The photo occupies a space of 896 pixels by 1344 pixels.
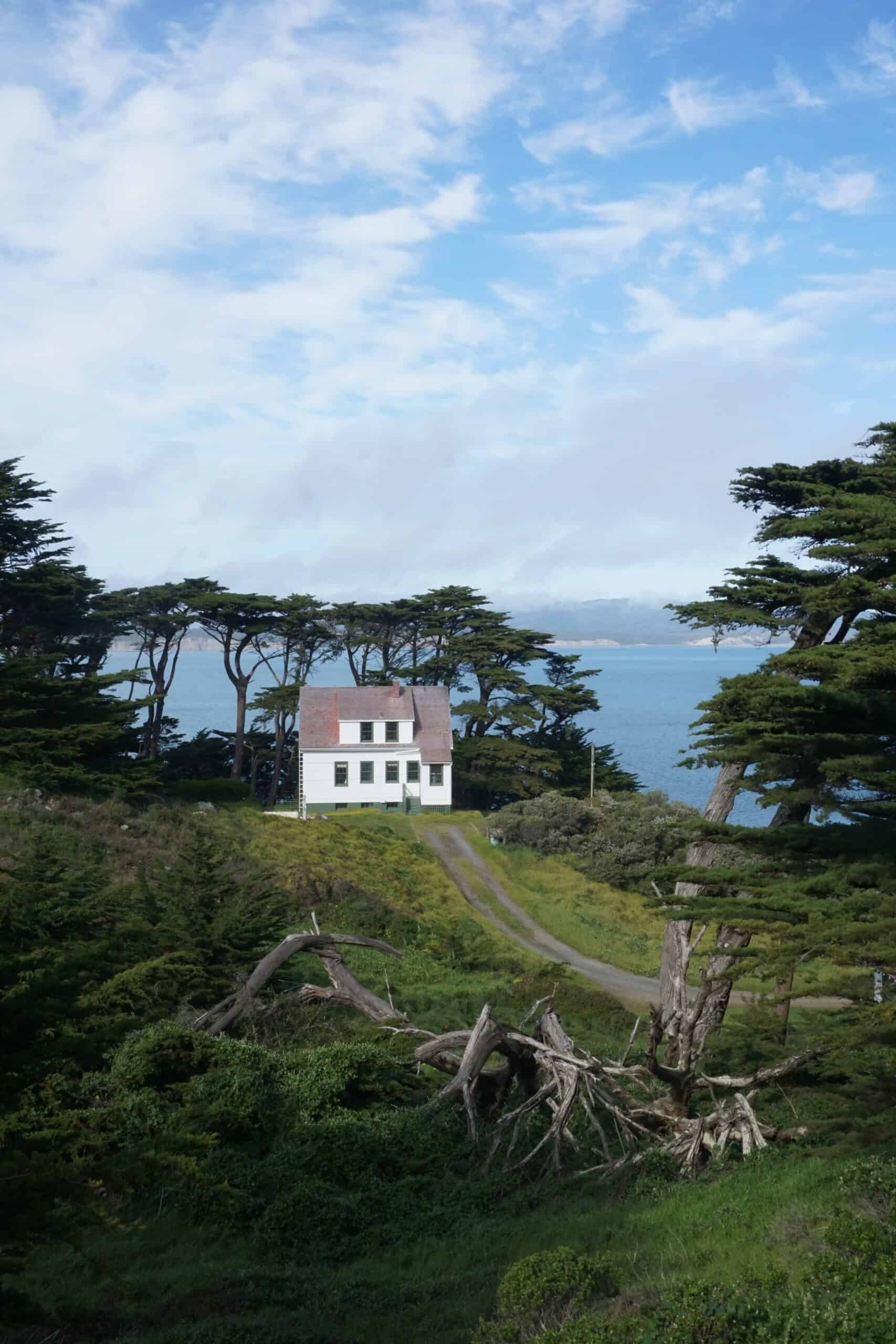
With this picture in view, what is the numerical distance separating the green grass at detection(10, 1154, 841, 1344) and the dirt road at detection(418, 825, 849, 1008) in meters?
8.41

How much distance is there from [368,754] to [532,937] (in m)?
16.4

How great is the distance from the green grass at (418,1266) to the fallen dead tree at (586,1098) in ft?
3.05

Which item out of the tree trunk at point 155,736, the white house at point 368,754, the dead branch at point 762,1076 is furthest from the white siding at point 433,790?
the dead branch at point 762,1076

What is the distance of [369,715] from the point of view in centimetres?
4716

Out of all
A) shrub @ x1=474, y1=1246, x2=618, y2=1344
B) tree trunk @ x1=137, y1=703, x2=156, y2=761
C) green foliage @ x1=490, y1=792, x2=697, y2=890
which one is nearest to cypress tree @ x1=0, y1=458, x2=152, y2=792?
tree trunk @ x1=137, y1=703, x2=156, y2=761

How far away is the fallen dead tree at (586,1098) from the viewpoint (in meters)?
12.5

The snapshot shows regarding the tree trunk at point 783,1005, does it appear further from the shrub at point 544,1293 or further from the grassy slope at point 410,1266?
the shrub at point 544,1293

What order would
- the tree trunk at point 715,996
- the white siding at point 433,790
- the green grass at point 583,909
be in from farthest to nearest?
the white siding at point 433,790
the green grass at point 583,909
the tree trunk at point 715,996

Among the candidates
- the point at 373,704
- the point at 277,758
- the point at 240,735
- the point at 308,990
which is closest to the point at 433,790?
the point at 373,704

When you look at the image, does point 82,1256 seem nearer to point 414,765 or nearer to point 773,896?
point 773,896

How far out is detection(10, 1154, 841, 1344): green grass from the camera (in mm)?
8430

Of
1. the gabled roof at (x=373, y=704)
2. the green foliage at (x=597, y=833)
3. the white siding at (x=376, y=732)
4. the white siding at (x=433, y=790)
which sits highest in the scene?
the gabled roof at (x=373, y=704)

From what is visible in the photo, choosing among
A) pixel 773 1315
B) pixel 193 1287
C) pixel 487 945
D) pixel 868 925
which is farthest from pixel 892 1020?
pixel 487 945

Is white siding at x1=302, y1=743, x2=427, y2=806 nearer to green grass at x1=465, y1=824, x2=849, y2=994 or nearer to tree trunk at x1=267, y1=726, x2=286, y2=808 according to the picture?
tree trunk at x1=267, y1=726, x2=286, y2=808
